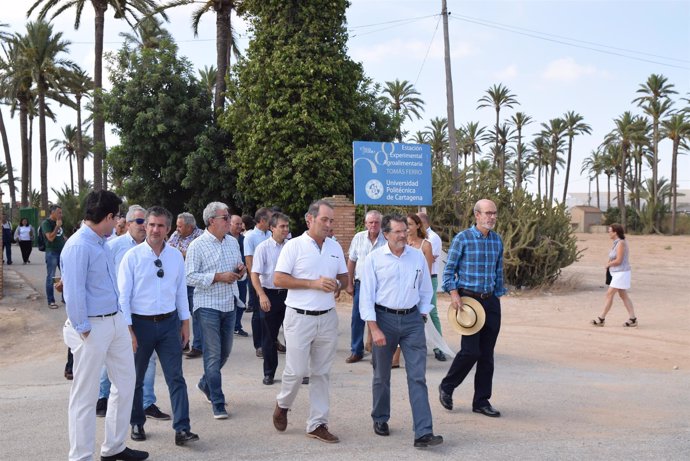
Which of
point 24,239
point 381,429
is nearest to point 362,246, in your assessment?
point 381,429

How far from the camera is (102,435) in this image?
18.9ft

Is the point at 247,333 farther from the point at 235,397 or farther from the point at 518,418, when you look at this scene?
the point at 518,418

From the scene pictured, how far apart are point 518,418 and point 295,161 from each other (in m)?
16.8

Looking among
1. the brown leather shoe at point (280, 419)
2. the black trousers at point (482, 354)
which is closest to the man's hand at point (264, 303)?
the brown leather shoe at point (280, 419)

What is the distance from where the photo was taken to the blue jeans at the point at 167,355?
5371 mm

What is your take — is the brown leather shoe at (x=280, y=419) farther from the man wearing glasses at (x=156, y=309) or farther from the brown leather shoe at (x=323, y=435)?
the man wearing glasses at (x=156, y=309)

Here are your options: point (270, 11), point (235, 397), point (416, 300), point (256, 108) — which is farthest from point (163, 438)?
point (270, 11)

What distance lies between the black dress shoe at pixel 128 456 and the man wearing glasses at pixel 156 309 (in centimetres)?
37

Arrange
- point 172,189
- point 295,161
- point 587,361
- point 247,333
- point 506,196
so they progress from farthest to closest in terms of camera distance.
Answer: point 172,189, point 295,161, point 506,196, point 247,333, point 587,361

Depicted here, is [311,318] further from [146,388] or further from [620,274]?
[620,274]

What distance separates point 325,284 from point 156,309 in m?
1.33

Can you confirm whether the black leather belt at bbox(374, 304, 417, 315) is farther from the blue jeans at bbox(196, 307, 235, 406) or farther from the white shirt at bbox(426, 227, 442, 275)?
the white shirt at bbox(426, 227, 442, 275)

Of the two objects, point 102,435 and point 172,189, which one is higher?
point 172,189

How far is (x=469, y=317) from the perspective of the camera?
247 inches
